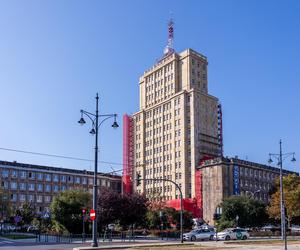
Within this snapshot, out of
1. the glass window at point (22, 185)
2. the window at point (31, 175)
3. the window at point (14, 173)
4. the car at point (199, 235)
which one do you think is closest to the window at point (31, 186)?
the glass window at point (22, 185)

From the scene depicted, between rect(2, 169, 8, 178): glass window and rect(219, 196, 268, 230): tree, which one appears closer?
rect(219, 196, 268, 230): tree

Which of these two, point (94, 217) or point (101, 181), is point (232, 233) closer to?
point (94, 217)

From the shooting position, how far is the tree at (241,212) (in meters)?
79.9

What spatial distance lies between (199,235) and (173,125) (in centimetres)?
8002

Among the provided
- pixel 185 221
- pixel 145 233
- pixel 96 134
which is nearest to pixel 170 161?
pixel 185 221

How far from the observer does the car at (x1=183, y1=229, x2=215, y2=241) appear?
5703 centimetres

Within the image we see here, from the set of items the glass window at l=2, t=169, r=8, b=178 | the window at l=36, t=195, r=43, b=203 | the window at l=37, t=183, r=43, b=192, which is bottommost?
the window at l=36, t=195, r=43, b=203

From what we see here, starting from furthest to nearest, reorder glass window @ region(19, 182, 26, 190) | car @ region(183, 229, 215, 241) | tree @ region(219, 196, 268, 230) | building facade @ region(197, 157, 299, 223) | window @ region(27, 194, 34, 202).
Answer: window @ region(27, 194, 34, 202) < glass window @ region(19, 182, 26, 190) < building facade @ region(197, 157, 299, 223) < tree @ region(219, 196, 268, 230) < car @ region(183, 229, 215, 241)

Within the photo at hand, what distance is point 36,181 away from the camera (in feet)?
457

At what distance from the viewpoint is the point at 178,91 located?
461 ft

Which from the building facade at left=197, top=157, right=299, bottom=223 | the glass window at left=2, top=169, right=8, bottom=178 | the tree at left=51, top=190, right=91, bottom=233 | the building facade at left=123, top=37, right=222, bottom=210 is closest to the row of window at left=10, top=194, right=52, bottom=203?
the glass window at left=2, top=169, right=8, bottom=178

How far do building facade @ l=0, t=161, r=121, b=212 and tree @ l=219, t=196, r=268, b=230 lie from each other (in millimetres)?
61191

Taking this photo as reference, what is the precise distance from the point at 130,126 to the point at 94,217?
120141mm

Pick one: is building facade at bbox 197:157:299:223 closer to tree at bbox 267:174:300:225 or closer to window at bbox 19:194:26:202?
tree at bbox 267:174:300:225
